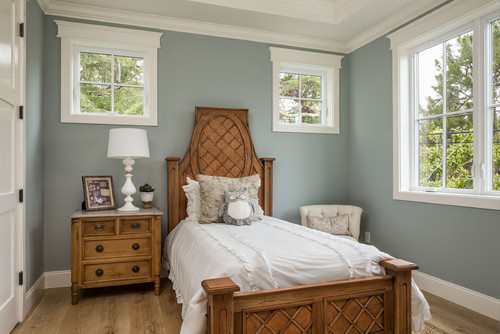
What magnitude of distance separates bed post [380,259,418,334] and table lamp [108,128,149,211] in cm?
222

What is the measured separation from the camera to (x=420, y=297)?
213 centimetres

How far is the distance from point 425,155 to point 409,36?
1170 mm

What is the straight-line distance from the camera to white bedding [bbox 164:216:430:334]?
1.84 metres

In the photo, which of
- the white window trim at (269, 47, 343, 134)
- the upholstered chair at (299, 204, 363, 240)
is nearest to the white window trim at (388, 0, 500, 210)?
the upholstered chair at (299, 204, 363, 240)

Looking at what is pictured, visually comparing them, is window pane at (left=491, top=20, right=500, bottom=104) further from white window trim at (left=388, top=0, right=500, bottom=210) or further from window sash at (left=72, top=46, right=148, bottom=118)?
window sash at (left=72, top=46, right=148, bottom=118)

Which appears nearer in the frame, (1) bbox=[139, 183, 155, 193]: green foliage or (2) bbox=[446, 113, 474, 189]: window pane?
(2) bbox=[446, 113, 474, 189]: window pane

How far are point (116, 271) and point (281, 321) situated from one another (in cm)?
175

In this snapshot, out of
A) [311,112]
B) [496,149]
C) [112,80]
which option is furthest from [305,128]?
[112,80]

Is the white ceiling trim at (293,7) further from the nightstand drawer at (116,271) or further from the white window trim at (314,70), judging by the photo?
the nightstand drawer at (116,271)

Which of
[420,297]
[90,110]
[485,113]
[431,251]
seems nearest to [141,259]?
[90,110]

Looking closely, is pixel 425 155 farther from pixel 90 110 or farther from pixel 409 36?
pixel 90 110

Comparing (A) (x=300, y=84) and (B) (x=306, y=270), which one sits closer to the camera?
(B) (x=306, y=270)

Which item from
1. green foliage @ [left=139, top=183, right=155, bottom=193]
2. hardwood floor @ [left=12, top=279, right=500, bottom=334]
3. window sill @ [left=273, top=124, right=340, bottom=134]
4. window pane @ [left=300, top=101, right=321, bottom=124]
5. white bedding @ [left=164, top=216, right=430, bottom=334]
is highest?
window pane @ [left=300, top=101, right=321, bottom=124]

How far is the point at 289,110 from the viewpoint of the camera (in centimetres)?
424
